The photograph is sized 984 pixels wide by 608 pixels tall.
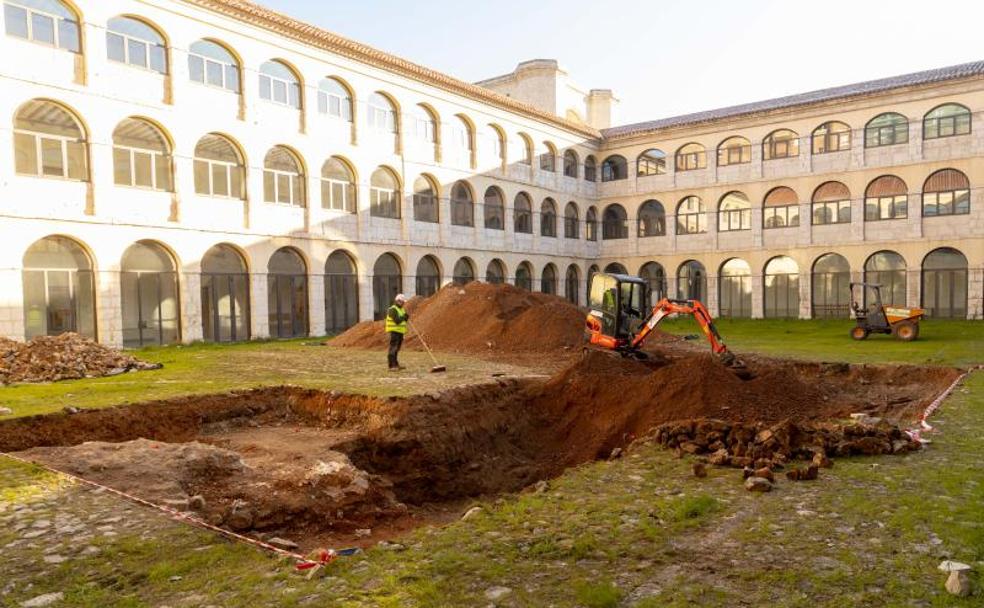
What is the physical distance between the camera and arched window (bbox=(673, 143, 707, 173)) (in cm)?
3809

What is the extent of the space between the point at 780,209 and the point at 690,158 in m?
5.94

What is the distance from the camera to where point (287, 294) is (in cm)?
2614

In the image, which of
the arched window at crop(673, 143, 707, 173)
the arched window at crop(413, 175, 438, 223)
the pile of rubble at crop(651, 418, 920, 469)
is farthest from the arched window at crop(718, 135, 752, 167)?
the pile of rubble at crop(651, 418, 920, 469)

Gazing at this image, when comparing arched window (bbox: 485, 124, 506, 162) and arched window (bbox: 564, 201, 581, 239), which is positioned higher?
arched window (bbox: 485, 124, 506, 162)

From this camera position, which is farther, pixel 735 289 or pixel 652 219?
pixel 652 219

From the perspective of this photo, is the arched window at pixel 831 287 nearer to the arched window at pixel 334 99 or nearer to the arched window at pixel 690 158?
the arched window at pixel 690 158

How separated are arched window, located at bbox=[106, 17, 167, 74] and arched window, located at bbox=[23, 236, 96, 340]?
20.2 ft

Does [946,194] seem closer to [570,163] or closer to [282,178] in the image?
[570,163]

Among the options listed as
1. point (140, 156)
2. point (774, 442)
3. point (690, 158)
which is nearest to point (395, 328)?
point (774, 442)

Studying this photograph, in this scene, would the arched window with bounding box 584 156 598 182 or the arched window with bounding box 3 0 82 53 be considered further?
the arched window with bounding box 584 156 598 182

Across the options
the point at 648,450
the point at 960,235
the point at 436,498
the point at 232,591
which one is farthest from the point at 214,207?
the point at 960,235

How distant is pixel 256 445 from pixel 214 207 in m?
16.1

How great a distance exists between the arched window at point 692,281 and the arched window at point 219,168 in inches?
987

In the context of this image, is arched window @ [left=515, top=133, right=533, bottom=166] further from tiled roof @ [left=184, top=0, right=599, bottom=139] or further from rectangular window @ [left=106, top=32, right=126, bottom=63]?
rectangular window @ [left=106, top=32, right=126, bottom=63]
